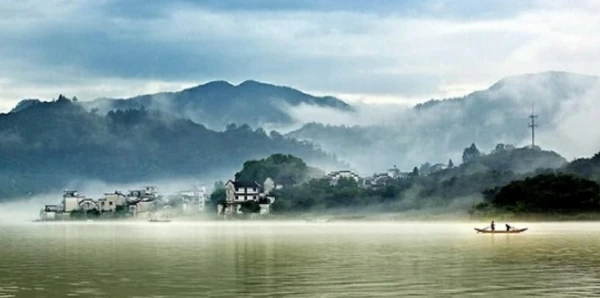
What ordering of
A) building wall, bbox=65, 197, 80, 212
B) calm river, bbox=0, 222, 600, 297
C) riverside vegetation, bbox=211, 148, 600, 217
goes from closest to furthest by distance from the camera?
1. calm river, bbox=0, 222, 600, 297
2. riverside vegetation, bbox=211, 148, 600, 217
3. building wall, bbox=65, 197, 80, 212

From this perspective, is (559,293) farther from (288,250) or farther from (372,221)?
(372,221)

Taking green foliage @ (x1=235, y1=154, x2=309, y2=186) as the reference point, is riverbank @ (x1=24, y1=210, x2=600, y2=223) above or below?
below

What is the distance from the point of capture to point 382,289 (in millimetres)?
22172

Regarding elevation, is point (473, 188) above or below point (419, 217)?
above

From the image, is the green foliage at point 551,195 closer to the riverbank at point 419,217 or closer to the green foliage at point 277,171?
the riverbank at point 419,217

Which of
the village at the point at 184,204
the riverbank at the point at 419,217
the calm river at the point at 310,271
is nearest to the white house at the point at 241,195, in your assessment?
the village at the point at 184,204

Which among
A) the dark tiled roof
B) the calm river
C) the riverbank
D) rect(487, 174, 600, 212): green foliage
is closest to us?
the calm river

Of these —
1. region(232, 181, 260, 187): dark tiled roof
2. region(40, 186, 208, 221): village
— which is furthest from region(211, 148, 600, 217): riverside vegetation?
region(40, 186, 208, 221): village

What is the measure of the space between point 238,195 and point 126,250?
3310 inches

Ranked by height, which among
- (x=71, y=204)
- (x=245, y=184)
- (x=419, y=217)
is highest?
(x=245, y=184)

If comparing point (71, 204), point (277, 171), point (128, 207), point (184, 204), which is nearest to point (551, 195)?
point (277, 171)

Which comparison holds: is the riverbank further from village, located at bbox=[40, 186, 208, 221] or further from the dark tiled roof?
village, located at bbox=[40, 186, 208, 221]

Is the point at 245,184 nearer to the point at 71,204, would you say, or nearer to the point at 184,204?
the point at 184,204

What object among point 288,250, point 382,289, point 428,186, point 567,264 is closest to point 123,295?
point 382,289
